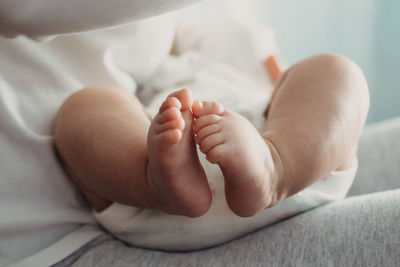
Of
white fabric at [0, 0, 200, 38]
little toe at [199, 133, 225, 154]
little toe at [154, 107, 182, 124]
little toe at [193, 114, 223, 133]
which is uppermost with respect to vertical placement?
white fabric at [0, 0, 200, 38]

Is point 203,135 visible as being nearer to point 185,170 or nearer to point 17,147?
point 185,170

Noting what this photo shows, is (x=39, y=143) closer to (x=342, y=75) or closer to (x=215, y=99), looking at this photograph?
(x=215, y=99)

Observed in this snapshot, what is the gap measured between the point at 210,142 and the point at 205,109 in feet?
0.13

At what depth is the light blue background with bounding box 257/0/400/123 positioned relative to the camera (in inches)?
59.2

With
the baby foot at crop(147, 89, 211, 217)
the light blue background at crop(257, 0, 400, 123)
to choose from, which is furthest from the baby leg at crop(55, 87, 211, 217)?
the light blue background at crop(257, 0, 400, 123)

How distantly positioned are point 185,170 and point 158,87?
0.46m

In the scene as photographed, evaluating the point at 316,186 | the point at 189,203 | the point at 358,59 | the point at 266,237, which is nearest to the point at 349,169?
the point at 316,186

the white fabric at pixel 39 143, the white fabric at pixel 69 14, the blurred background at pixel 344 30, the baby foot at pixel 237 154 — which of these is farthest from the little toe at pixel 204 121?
the blurred background at pixel 344 30

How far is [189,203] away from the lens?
50 centimetres

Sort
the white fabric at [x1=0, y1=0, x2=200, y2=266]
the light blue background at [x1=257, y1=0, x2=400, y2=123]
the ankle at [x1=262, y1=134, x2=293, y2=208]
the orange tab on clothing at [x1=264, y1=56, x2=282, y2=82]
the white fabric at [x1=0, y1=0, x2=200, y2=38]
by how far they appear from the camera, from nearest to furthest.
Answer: the white fabric at [x1=0, y1=0, x2=200, y2=38], the ankle at [x1=262, y1=134, x2=293, y2=208], the white fabric at [x1=0, y1=0, x2=200, y2=266], the orange tab on clothing at [x1=264, y1=56, x2=282, y2=82], the light blue background at [x1=257, y1=0, x2=400, y2=123]

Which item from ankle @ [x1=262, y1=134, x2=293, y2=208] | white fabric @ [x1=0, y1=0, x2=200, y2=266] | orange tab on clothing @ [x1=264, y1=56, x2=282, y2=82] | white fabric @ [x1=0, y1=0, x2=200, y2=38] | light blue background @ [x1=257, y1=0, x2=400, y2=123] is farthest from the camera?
light blue background @ [x1=257, y1=0, x2=400, y2=123]

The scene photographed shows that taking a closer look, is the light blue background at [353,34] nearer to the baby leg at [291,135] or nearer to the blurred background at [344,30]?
the blurred background at [344,30]

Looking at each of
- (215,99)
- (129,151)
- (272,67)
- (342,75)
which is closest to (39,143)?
(129,151)

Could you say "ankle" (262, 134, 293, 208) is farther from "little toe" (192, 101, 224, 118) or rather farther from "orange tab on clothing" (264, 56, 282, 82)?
"orange tab on clothing" (264, 56, 282, 82)
